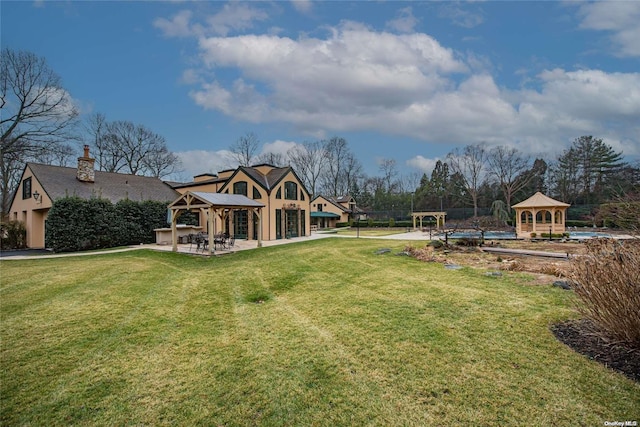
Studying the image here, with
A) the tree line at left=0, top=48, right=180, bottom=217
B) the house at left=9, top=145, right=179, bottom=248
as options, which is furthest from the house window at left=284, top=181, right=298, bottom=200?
the tree line at left=0, top=48, right=180, bottom=217

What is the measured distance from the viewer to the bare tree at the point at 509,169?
37.2m

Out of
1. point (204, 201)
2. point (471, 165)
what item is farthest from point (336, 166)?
point (204, 201)

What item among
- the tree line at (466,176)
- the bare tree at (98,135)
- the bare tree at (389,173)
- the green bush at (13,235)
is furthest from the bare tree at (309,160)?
the green bush at (13,235)

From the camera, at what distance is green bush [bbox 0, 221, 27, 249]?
53.4ft

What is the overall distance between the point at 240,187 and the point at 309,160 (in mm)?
26298

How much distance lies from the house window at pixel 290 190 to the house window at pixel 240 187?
277 centimetres

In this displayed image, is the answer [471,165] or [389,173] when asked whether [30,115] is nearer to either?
[471,165]

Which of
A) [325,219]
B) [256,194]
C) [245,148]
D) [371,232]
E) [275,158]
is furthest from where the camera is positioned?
[275,158]

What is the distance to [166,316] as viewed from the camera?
16.8 feet

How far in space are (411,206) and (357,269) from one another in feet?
120

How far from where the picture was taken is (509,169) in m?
37.8

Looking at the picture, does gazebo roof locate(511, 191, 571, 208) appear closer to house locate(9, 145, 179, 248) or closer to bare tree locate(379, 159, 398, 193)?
house locate(9, 145, 179, 248)

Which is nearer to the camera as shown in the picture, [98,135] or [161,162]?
[98,135]

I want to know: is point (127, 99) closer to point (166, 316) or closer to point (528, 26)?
point (166, 316)
